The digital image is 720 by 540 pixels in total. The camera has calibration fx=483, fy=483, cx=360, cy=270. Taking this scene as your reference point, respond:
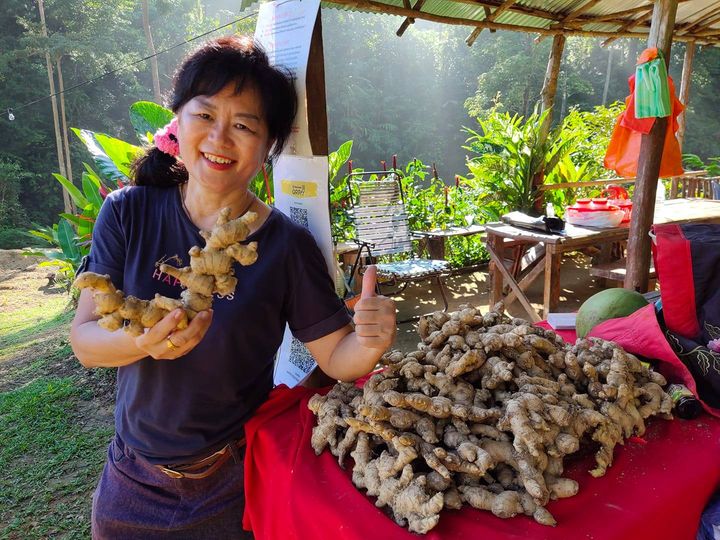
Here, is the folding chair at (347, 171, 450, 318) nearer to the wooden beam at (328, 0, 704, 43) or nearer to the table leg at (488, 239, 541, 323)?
the table leg at (488, 239, 541, 323)

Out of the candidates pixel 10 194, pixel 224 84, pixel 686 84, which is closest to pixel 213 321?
pixel 224 84

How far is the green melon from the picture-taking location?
67.7 inches

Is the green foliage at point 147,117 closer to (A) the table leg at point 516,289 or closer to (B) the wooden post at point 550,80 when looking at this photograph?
(A) the table leg at point 516,289

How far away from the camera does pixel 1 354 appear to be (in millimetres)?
5199

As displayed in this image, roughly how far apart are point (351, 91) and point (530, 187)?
89.5 ft

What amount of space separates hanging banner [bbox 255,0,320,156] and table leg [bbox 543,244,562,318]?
3162mm

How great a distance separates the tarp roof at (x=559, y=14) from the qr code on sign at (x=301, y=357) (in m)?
3.17

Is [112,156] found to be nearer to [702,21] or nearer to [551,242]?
[551,242]

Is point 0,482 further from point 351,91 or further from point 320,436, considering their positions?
point 351,91

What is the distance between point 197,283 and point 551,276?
4039mm

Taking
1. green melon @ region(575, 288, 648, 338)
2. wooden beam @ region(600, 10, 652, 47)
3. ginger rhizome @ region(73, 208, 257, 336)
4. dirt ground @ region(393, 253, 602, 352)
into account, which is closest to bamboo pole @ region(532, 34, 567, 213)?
wooden beam @ region(600, 10, 652, 47)

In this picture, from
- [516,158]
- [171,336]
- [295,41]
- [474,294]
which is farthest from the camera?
[516,158]

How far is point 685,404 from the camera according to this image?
1.25m

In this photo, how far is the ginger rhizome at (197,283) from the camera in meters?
0.86
